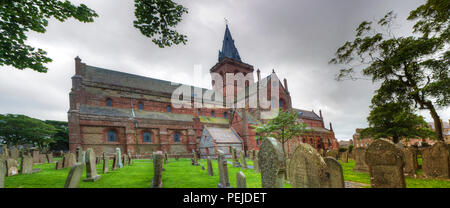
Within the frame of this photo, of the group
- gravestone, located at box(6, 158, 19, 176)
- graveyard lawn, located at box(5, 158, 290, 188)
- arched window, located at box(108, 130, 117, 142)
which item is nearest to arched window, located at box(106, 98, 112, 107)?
arched window, located at box(108, 130, 117, 142)

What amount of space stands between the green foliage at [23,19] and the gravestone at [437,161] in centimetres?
1297

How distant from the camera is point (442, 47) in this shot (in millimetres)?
11547

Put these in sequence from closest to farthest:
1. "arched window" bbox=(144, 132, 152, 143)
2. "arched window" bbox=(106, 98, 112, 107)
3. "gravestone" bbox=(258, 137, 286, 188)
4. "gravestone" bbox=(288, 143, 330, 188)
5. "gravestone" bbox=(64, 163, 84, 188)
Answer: "gravestone" bbox=(288, 143, 330, 188)
"gravestone" bbox=(258, 137, 286, 188)
"gravestone" bbox=(64, 163, 84, 188)
"arched window" bbox=(144, 132, 152, 143)
"arched window" bbox=(106, 98, 112, 107)

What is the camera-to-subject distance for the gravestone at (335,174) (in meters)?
3.65

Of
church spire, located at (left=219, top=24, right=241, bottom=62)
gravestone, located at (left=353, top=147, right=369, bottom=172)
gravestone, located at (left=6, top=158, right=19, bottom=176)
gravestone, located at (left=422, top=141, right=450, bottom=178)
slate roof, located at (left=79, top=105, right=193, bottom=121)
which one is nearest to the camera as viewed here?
gravestone, located at (left=422, top=141, right=450, bottom=178)

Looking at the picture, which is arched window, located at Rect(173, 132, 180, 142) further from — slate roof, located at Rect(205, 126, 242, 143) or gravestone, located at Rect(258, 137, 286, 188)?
gravestone, located at Rect(258, 137, 286, 188)

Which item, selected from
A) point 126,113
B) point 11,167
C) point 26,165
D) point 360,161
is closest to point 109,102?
point 126,113

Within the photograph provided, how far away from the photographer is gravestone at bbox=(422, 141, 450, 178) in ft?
23.1

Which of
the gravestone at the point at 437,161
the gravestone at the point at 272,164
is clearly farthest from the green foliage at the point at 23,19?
the gravestone at the point at 437,161

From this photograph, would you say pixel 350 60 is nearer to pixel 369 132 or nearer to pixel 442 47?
pixel 442 47

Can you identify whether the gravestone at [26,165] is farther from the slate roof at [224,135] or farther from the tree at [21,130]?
the tree at [21,130]

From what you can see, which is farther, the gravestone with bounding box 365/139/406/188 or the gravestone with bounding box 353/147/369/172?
the gravestone with bounding box 353/147/369/172

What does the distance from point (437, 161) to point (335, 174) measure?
6.83 meters

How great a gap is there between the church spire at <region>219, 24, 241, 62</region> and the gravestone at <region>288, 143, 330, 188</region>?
1577 inches
